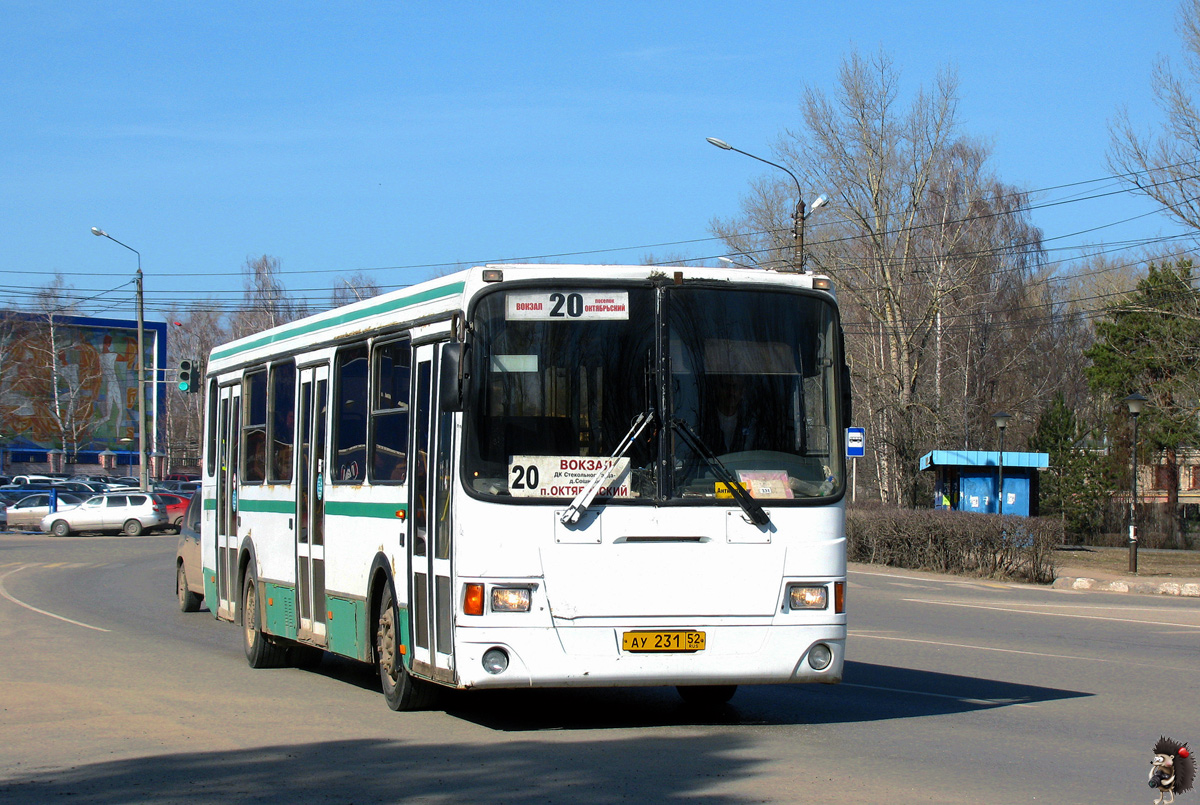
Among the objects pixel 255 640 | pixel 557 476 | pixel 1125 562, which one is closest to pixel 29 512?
pixel 1125 562

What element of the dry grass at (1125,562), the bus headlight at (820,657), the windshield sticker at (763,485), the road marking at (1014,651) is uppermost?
the windshield sticker at (763,485)

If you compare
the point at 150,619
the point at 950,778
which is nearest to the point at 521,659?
the point at 950,778

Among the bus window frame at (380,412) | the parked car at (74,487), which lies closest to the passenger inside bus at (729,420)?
the bus window frame at (380,412)

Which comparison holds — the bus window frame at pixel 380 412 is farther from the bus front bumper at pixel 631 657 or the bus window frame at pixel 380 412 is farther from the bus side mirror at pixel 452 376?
the bus front bumper at pixel 631 657

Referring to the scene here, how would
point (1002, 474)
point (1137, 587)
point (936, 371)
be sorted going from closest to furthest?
1. point (1137, 587)
2. point (1002, 474)
3. point (936, 371)

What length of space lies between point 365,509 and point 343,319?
1.80 metres

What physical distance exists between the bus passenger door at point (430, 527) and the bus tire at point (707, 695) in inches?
88.1

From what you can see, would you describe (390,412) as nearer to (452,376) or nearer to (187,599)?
(452,376)

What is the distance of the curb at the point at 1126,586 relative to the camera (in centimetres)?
2511

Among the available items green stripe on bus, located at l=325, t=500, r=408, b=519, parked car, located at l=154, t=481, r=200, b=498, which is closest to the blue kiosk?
green stripe on bus, located at l=325, t=500, r=408, b=519

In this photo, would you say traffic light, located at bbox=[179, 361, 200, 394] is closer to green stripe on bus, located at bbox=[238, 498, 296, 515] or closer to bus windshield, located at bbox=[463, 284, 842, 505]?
A: green stripe on bus, located at bbox=[238, 498, 296, 515]

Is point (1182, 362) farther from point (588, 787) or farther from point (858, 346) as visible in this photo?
point (588, 787)

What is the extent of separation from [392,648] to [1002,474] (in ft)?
92.5

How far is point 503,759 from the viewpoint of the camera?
779cm
